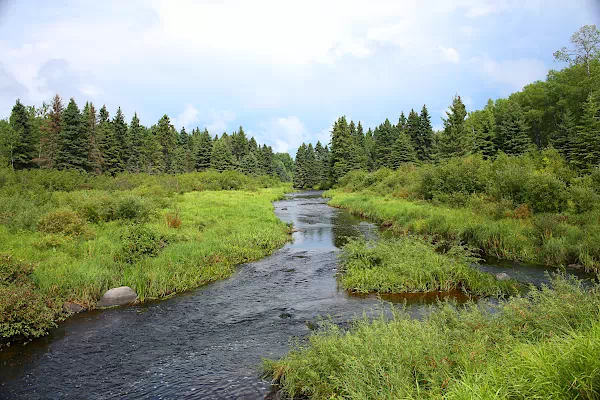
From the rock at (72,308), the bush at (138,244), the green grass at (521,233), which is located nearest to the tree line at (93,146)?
the bush at (138,244)

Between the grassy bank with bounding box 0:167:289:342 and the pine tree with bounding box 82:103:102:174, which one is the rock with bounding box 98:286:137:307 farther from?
the pine tree with bounding box 82:103:102:174

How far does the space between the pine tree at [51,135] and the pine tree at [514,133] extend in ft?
223

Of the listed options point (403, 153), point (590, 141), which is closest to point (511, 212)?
point (590, 141)

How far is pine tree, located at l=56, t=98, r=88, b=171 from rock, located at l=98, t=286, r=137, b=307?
5064cm

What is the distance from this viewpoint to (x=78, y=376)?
8.05 metres

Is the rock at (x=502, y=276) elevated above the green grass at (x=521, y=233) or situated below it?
below

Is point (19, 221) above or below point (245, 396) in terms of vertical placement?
above

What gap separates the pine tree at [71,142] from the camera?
55.4 m

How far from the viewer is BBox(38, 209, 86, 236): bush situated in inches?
610

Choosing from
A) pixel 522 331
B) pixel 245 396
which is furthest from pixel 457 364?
pixel 245 396

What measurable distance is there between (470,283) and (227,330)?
8638 millimetres

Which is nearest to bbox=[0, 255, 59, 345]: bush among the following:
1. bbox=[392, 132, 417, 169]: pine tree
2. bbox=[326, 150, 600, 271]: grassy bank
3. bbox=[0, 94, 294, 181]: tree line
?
bbox=[326, 150, 600, 271]: grassy bank

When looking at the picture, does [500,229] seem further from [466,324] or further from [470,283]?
[466,324]

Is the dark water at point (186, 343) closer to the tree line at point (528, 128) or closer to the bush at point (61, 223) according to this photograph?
the bush at point (61, 223)
